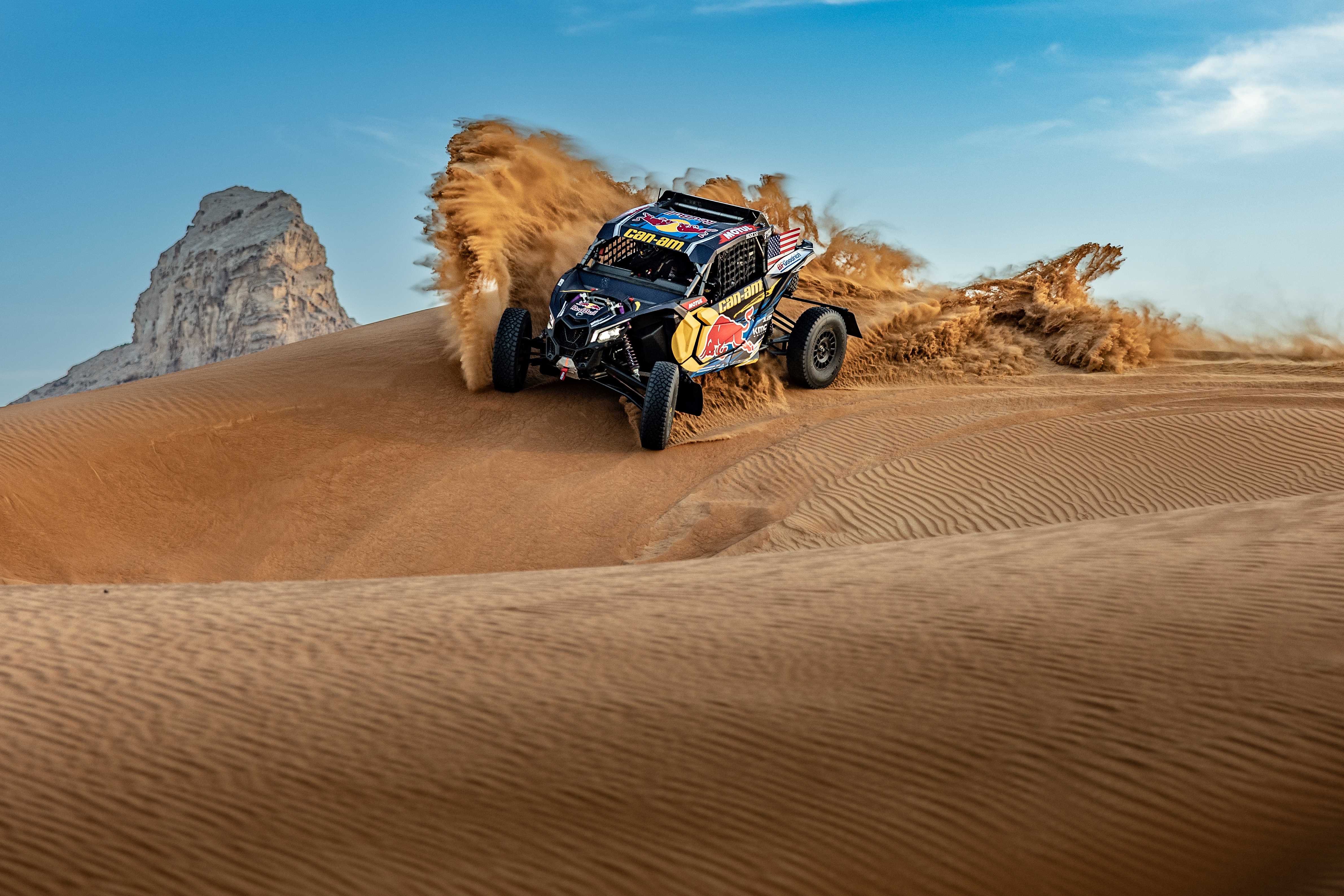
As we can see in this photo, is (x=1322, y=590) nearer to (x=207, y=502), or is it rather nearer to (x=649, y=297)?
(x=649, y=297)

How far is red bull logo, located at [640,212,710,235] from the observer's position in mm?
11766

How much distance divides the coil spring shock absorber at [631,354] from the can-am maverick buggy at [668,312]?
12mm

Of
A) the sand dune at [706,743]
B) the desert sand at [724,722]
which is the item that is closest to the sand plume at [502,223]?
the desert sand at [724,722]

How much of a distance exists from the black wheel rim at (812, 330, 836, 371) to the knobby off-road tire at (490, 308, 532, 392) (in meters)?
3.72

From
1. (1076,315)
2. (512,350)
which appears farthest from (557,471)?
(1076,315)

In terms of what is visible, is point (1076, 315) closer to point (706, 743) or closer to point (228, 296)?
point (706, 743)

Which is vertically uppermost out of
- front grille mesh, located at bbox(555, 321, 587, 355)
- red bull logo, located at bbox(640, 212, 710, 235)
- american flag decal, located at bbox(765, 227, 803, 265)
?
red bull logo, located at bbox(640, 212, 710, 235)

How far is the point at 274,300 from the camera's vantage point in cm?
2725

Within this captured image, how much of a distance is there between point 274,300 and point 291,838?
85.4 ft

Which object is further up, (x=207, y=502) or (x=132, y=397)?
(x=132, y=397)

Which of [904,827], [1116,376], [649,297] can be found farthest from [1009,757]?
[1116,376]

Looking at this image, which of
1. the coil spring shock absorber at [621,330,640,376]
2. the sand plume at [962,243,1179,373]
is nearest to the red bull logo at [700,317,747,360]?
the coil spring shock absorber at [621,330,640,376]

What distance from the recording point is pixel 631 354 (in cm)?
1119

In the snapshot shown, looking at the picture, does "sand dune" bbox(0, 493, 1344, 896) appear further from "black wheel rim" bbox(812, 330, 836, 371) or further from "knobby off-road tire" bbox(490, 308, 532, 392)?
"black wheel rim" bbox(812, 330, 836, 371)
